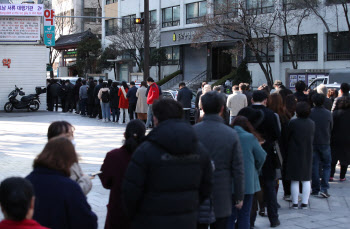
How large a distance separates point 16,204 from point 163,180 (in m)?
1.07

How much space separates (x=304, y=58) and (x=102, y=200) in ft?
93.4

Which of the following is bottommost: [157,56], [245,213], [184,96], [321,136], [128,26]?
[245,213]

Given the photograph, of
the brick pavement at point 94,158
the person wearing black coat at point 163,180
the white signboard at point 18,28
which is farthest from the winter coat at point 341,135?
the white signboard at point 18,28

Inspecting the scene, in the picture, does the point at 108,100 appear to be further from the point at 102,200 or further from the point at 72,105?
the point at 102,200

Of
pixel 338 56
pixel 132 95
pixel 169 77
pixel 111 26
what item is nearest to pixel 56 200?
pixel 132 95

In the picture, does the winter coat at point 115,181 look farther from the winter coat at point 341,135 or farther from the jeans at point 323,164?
the winter coat at point 341,135

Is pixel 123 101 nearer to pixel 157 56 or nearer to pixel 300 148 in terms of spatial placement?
pixel 300 148

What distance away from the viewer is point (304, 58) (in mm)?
34344

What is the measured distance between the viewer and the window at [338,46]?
1262 inches

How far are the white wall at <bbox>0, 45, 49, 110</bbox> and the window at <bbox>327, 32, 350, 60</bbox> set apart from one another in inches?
698

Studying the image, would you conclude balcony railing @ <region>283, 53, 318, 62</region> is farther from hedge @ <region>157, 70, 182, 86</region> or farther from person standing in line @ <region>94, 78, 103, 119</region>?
person standing in line @ <region>94, 78, 103, 119</region>

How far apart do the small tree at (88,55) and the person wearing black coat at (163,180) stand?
A: 49830 mm

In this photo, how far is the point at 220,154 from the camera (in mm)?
4738

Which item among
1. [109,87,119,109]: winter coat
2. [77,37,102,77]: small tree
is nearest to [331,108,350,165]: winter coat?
[109,87,119,109]: winter coat
